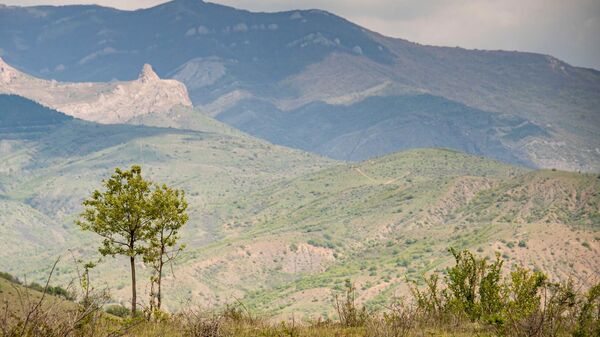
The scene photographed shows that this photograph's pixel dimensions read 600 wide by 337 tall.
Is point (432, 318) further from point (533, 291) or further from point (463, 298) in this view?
point (463, 298)

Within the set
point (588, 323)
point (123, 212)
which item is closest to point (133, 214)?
point (123, 212)

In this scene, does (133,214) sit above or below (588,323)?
above

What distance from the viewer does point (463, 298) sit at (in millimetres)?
42531

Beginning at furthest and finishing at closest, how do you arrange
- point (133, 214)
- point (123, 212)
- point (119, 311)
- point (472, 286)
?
point (119, 311) → point (123, 212) → point (133, 214) → point (472, 286)

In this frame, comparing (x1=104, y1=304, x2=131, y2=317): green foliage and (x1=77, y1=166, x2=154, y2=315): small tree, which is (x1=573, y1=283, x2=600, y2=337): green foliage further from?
(x1=104, y1=304, x2=131, y2=317): green foliage

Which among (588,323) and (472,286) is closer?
(588,323)

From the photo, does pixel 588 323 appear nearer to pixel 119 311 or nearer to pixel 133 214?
pixel 133 214

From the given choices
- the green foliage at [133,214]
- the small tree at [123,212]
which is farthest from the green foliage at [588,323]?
the small tree at [123,212]

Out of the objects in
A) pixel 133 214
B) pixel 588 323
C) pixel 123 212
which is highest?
pixel 123 212

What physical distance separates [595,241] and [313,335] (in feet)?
610

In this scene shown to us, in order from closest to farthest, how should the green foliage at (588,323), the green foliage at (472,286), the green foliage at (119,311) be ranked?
the green foliage at (588,323) < the green foliage at (472,286) < the green foliage at (119,311)

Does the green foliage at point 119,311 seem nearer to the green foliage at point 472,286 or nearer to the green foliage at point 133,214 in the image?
the green foliage at point 133,214

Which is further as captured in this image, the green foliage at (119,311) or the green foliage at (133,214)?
the green foliage at (119,311)

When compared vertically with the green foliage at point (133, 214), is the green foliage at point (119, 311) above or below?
below
